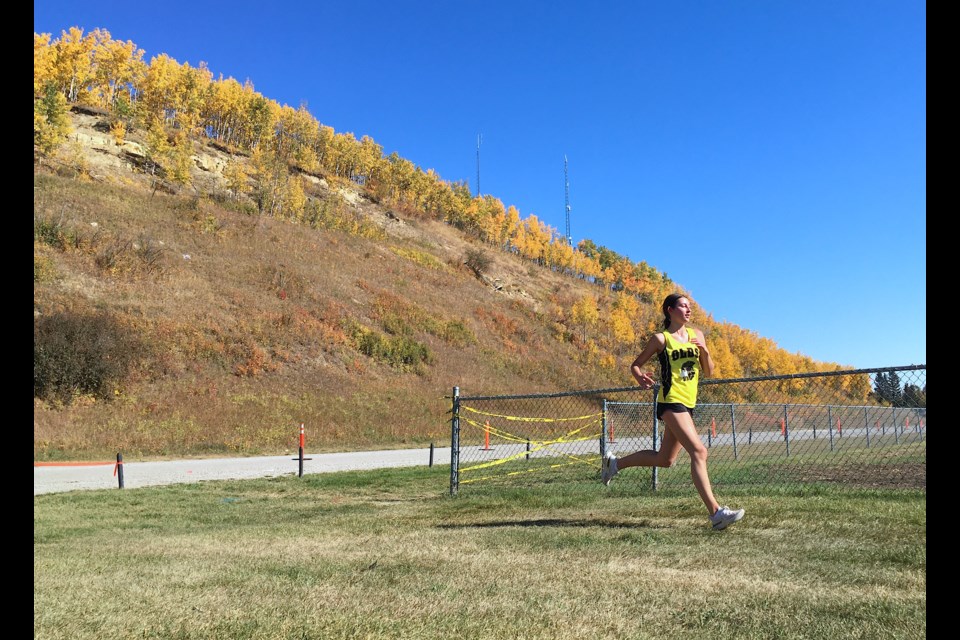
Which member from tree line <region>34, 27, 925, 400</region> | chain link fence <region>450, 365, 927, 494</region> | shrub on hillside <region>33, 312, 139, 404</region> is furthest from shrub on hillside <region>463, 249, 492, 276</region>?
shrub on hillside <region>33, 312, 139, 404</region>

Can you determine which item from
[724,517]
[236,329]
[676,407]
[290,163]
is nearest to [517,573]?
[724,517]

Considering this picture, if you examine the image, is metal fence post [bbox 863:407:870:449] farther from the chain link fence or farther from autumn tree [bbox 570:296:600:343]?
autumn tree [bbox 570:296:600:343]

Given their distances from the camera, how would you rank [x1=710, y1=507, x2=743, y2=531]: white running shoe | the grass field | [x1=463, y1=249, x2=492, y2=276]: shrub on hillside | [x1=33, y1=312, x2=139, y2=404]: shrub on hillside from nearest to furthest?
the grass field
[x1=710, y1=507, x2=743, y2=531]: white running shoe
[x1=33, y1=312, x2=139, y2=404]: shrub on hillside
[x1=463, y1=249, x2=492, y2=276]: shrub on hillside

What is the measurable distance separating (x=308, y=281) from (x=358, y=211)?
38.2 metres

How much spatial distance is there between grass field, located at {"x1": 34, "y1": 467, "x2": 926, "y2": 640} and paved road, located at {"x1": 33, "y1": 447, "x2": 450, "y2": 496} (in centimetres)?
765

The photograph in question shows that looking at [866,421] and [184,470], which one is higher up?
[866,421]

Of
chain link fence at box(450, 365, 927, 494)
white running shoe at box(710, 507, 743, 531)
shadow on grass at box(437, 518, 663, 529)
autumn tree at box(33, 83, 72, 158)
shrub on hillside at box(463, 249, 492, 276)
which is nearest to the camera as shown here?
white running shoe at box(710, 507, 743, 531)

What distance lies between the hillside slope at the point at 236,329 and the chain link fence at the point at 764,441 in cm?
840

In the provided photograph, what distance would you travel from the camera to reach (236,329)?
37.0 meters

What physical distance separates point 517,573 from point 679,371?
2544 mm

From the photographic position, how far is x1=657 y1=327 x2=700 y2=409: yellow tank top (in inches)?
223

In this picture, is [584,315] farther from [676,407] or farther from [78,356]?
[676,407]
